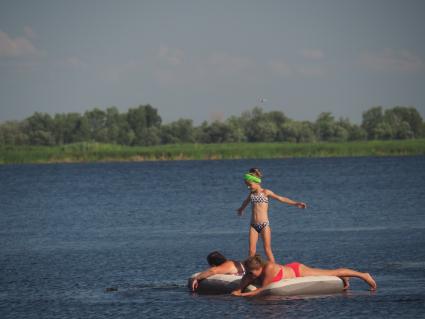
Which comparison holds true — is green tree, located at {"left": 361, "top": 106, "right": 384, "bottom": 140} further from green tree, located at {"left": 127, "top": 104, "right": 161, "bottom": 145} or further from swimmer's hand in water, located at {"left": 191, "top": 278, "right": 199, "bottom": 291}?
swimmer's hand in water, located at {"left": 191, "top": 278, "right": 199, "bottom": 291}

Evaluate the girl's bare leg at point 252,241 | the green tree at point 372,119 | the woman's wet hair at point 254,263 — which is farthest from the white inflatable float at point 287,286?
the green tree at point 372,119

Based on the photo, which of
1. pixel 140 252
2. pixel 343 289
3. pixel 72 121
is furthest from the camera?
pixel 72 121

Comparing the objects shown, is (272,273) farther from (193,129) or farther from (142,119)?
(142,119)

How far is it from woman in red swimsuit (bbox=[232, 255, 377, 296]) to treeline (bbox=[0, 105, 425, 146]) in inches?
5065

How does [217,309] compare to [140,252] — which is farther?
[140,252]

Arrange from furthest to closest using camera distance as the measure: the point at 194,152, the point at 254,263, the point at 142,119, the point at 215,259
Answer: the point at 142,119 → the point at 194,152 → the point at 215,259 → the point at 254,263

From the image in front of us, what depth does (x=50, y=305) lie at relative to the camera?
1959cm

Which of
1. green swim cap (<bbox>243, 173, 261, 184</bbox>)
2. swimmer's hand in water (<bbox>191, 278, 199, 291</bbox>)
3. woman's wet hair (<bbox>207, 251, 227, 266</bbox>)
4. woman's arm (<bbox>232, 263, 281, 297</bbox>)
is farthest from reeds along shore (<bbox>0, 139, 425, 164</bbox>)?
woman's arm (<bbox>232, 263, 281, 297</bbox>)

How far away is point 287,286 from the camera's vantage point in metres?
19.1

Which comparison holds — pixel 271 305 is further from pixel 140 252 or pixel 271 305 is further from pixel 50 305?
pixel 140 252

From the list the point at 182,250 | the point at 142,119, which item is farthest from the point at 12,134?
the point at 182,250

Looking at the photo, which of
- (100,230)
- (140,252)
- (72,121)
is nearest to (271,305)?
(140,252)

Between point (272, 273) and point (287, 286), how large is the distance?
1.16 feet

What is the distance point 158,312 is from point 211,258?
199cm
